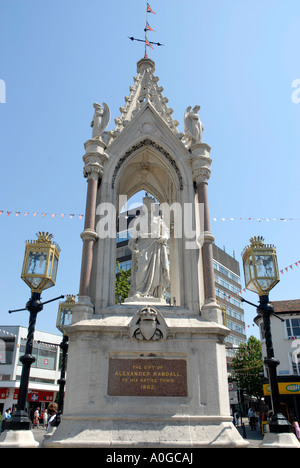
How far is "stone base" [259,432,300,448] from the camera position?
7480 millimetres

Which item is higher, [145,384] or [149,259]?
[149,259]

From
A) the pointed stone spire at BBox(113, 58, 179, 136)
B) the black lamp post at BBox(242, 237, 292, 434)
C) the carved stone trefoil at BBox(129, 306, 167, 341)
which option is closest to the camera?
the carved stone trefoil at BBox(129, 306, 167, 341)

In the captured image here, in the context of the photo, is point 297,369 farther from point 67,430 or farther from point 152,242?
point 67,430

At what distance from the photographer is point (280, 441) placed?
766 centimetres

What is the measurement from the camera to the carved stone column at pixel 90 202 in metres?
8.98

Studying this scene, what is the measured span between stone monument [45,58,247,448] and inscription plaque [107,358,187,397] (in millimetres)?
21

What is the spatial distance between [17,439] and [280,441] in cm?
572

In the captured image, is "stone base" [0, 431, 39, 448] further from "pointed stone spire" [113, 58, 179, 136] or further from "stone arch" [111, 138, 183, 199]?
"pointed stone spire" [113, 58, 179, 136]

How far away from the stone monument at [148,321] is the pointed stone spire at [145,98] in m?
0.05

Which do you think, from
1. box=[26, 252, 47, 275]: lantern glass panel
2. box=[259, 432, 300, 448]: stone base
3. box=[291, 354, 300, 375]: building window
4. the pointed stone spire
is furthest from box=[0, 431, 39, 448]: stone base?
box=[291, 354, 300, 375]: building window

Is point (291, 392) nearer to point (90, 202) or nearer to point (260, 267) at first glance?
point (260, 267)

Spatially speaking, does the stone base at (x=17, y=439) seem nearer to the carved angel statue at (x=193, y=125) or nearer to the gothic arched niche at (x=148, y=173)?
the gothic arched niche at (x=148, y=173)

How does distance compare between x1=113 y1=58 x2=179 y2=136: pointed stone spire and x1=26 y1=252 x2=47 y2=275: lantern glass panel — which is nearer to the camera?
x1=26 y1=252 x2=47 y2=275: lantern glass panel

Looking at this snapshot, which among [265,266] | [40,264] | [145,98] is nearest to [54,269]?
[40,264]
